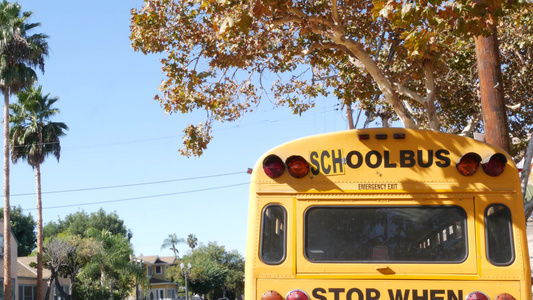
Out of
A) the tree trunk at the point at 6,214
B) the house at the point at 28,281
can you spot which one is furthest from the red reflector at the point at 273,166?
the house at the point at 28,281

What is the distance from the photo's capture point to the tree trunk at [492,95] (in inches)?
417

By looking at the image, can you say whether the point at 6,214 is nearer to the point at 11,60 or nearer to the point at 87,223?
the point at 11,60

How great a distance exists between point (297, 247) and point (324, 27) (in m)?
6.52

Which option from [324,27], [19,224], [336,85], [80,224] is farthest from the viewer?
[80,224]

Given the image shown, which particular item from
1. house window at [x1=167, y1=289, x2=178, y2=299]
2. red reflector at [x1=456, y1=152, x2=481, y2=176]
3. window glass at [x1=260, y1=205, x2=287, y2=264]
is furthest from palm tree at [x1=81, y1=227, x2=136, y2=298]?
red reflector at [x1=456, y1=152, x2=481, y2=176]

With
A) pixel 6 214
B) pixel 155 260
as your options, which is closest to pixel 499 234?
pixel 6 214

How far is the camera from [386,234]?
231 inches

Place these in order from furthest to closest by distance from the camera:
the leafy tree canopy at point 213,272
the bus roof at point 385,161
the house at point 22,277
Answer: the leafy tree canopy at point 213,272, the house at point 22,277, the bus roof at point 385,161

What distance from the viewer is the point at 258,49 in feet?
40.1

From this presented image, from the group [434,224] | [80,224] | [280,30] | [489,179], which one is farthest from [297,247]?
[80,224]

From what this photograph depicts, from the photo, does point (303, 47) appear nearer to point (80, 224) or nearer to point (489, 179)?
point (489, 179)

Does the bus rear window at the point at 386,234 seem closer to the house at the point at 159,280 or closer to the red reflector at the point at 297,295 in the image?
the red reflector at the point at 297,295

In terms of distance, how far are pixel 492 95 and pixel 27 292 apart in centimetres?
3862

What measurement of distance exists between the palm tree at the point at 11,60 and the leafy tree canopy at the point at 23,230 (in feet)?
117
